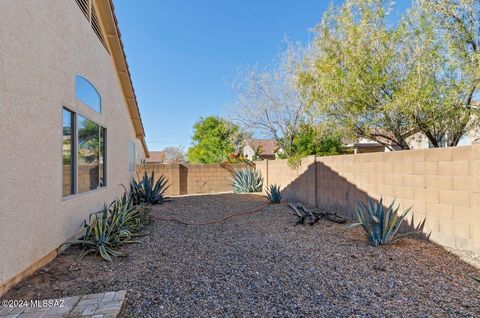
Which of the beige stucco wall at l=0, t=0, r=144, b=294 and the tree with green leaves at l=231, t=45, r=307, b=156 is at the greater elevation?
the tree with green leaves at l=231, t=45, r=307, b=156

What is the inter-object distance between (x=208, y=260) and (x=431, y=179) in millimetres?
3856

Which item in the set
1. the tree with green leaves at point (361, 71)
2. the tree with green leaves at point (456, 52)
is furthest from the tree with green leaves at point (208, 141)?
the tree with green leaves at point (456, 52)

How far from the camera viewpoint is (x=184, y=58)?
17.4 metres

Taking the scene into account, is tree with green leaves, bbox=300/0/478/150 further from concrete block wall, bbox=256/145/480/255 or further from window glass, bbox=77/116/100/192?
window glass, bbox=77/116/100/192

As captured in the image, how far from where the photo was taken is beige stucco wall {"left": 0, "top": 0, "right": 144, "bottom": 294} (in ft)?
10.1

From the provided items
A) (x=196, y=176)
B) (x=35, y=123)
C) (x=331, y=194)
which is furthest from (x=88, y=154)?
(x=196, y=176)

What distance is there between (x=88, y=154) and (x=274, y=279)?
14.5ft

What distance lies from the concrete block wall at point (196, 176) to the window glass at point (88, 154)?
26.7 ft

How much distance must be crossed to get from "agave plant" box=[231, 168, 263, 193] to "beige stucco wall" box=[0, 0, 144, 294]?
9191 millimetres

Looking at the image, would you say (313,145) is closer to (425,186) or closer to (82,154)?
(425,186)

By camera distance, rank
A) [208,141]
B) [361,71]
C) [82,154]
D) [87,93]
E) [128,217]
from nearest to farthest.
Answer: [82,154], [87,93], [128,217], [361,71], [208,141]

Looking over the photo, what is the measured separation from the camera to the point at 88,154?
5766 millimetres

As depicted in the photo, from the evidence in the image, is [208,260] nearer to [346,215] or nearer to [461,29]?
[346,215]

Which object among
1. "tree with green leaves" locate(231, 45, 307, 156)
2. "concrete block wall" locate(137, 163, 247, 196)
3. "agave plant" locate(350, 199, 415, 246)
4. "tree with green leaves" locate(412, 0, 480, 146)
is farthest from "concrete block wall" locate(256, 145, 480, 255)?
"concrete block wall" locate(137, 163, 247, 196)
